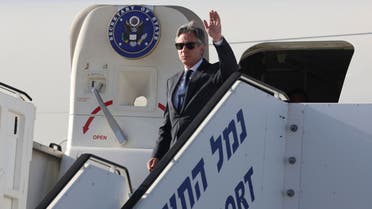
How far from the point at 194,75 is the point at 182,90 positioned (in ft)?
0.37

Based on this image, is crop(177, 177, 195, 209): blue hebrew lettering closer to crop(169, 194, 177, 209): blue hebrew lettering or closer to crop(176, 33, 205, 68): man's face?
crop(169, 194, 177, 209): blue hebrew lettering

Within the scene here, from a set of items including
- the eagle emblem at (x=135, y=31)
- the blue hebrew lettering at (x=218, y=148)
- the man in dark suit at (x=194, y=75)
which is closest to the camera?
the blue hebrew lettering at (x=218, y=148)

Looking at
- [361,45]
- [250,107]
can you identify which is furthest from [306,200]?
[361,45]

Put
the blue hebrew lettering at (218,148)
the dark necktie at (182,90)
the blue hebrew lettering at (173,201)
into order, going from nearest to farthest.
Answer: the blue hebrew lettering at (173,201), the blue hebrew lettering at (218,148), the dark necktie at (182,90)

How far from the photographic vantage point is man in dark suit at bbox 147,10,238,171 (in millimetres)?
5227

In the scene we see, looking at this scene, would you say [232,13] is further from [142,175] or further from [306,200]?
[306,200]

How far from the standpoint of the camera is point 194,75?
533 centimetres

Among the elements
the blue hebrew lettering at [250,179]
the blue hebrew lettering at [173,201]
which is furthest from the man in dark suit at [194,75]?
the blue hebrew lettering at [173,201]

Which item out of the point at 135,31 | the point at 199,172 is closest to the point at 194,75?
the point at 199,172

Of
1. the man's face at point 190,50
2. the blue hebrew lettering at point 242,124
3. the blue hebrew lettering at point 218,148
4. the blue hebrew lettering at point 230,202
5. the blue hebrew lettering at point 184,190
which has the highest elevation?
the man's face at point 190,50

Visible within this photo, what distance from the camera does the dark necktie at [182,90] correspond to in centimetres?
534

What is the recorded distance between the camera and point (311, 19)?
753cm

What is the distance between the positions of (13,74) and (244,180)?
169 inches

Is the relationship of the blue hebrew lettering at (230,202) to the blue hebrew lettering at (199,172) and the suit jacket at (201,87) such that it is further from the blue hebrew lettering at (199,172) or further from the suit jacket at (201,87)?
the suit jacket at (201,87)
